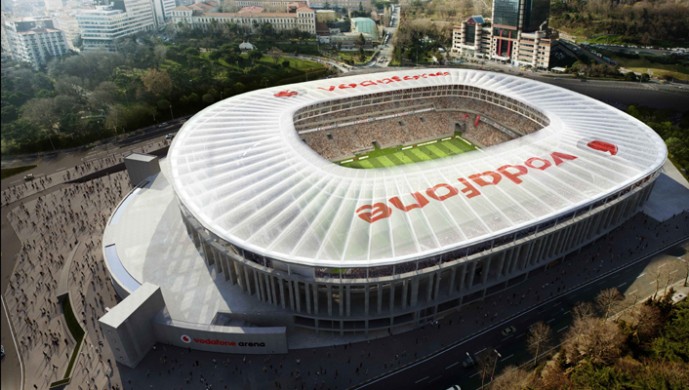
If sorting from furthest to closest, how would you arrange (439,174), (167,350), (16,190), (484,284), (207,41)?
(207,41) < (16,190) < (439,174) < (484,284) < (167,350)

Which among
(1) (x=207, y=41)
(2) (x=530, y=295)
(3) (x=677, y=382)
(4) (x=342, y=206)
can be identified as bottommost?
(2) (x=530, y=295)

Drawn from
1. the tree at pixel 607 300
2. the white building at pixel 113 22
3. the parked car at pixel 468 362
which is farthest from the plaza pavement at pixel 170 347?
the white building at pixel 113 22

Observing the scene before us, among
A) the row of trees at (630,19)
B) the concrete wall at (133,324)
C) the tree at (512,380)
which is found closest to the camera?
the tree at (512,380)

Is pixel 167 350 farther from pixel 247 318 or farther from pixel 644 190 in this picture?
pixel 644 190

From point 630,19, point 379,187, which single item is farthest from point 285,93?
point 630,19

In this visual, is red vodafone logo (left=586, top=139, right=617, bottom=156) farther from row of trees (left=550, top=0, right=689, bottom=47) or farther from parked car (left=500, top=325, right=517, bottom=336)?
row of trees (left=550, top=0, right=689, bottom=47)

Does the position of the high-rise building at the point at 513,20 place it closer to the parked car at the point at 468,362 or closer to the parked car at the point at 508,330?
the parked car at the point at 508,330

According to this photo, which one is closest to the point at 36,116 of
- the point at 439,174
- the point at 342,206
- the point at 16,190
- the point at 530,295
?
the point at 16,190
